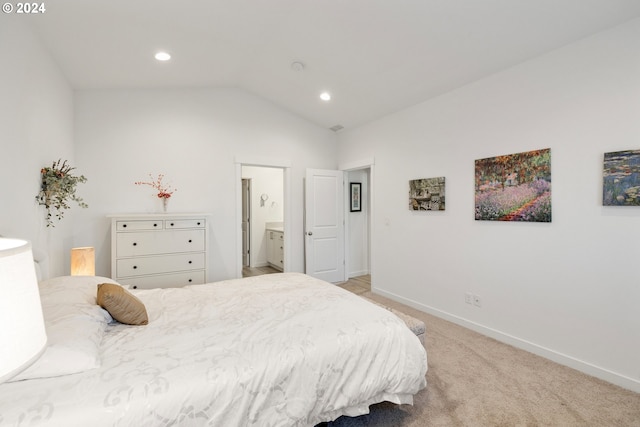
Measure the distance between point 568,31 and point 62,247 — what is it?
507 centimetres

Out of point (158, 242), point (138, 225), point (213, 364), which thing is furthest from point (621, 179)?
point (138, 225)

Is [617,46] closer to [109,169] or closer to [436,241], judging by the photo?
[436,241]

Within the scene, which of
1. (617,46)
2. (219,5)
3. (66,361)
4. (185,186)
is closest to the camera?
(66,361)

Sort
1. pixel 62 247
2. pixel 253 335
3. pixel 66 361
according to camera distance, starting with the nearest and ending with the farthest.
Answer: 1. pixel 66 361
2. pixel 253 335
3. pixel 62 247

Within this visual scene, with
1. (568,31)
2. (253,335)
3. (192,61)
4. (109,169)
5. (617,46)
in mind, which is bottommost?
(253,335)

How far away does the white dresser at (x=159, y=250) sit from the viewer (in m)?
3.21

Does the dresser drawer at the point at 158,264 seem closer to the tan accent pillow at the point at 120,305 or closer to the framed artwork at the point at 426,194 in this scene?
the tan accent pillow at the point at 120,305

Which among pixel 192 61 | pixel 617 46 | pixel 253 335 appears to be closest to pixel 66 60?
pixel 192 61

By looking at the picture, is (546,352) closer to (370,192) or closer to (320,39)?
(370,192)

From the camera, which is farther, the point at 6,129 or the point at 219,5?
the point at 219,5

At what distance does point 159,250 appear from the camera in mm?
3381

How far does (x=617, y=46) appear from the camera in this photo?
2.15 m

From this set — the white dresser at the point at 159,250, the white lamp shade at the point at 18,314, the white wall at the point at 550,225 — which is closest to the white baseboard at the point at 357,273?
the white wall at the point at 550,225

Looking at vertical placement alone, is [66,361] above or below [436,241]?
below
